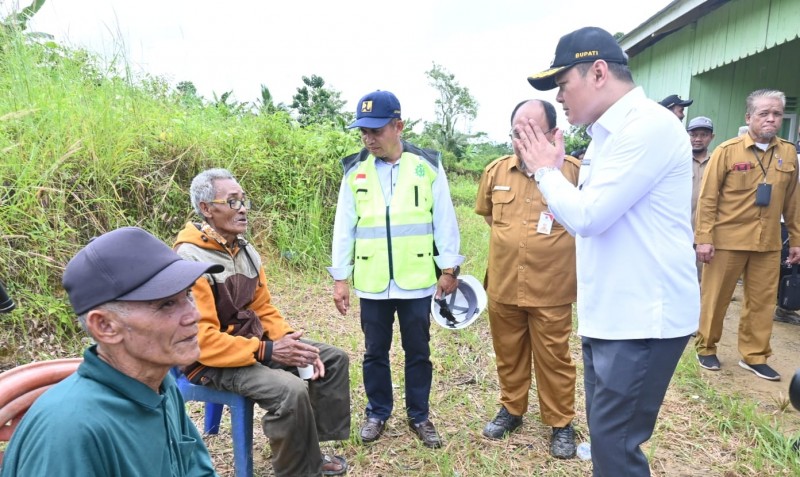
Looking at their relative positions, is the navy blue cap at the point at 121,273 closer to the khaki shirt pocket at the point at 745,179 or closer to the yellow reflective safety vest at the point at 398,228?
the yellow reflective safety vest at the point at 398,228

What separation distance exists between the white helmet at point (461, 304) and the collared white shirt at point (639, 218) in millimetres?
1705

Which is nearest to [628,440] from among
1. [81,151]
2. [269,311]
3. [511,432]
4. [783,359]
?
[511,432]

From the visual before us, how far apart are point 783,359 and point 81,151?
631 centimetres

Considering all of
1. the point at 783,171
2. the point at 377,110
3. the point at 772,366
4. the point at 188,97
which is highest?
the point at 188,97

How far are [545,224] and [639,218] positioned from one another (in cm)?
106

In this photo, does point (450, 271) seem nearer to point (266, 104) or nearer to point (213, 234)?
point (213, 234)

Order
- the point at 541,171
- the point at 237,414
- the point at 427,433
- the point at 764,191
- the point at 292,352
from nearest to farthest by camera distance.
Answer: the point at 541,171, the point at 237,414, the point at 292,352, the point at 427,433, the point at 764,191

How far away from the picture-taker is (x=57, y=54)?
5.59m

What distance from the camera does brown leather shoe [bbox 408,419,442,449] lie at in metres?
3.00

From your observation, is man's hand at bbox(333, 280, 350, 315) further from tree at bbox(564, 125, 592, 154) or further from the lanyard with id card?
tree at bbox(564, 125, 592, 154)

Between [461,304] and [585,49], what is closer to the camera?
[585,49]

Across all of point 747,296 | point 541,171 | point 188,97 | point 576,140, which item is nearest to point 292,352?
point 541,171

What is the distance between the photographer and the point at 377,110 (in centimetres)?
287

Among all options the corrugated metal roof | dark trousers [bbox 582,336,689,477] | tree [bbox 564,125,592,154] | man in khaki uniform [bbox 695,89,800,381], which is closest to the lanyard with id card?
man in khaki uniform [bbox 695,89,800,381]
